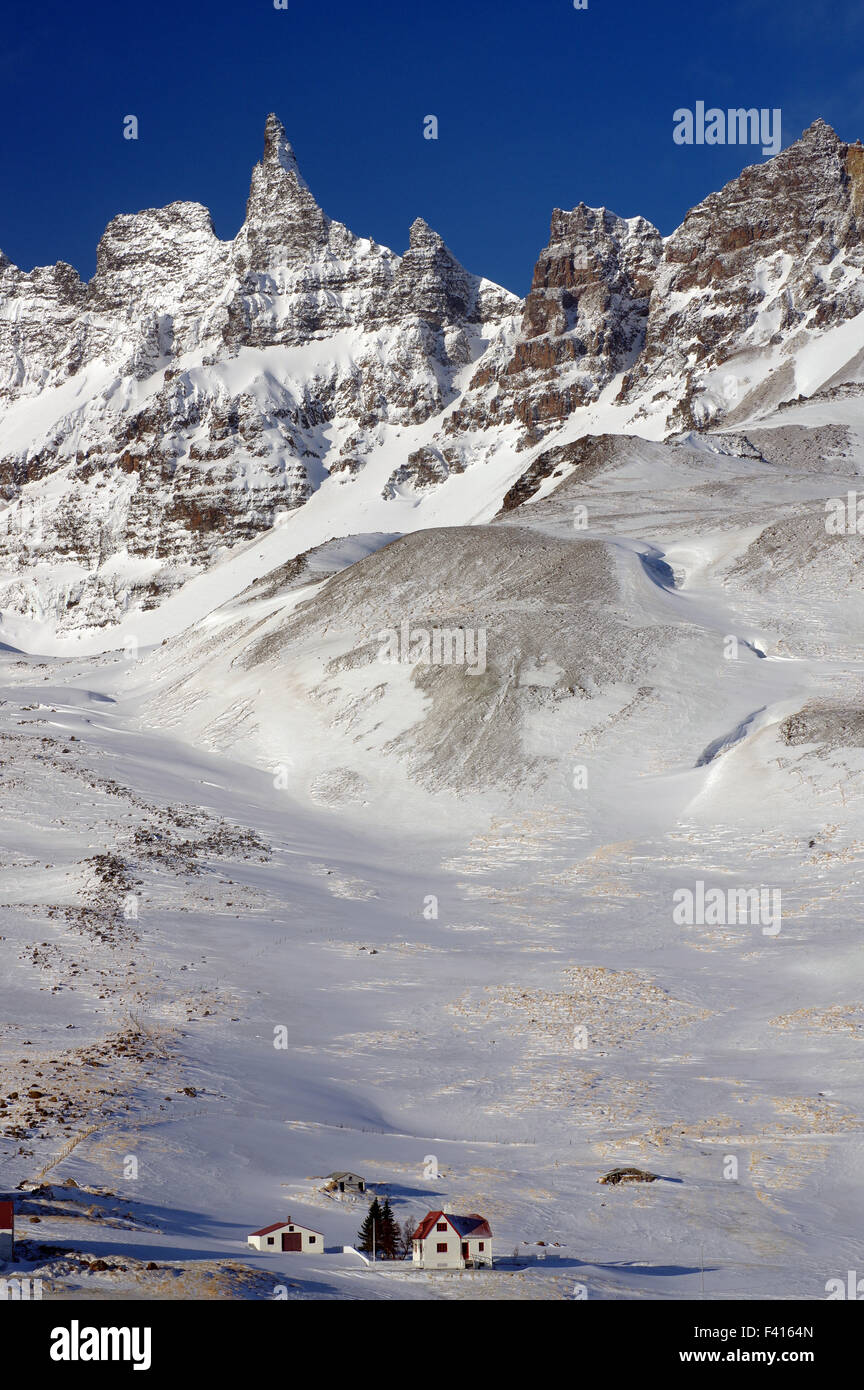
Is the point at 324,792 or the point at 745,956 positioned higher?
the point at 324,792

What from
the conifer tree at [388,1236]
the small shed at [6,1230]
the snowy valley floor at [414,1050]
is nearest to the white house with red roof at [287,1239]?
the snowy valley floor at [414,1050]

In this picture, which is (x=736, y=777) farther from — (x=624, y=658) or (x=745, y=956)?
(x=745, y=956)

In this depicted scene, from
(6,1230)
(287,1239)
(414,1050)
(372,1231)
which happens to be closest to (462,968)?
(414,1050)

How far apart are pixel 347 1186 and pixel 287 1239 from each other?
125 inches

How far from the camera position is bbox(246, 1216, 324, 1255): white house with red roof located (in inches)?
691

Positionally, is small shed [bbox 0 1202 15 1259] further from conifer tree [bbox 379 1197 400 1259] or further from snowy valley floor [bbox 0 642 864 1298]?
conifer tree [bbox 379 1197 400 1259]

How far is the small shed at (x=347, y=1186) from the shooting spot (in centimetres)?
2069

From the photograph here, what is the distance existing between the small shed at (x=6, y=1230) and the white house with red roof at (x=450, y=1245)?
5.34 m

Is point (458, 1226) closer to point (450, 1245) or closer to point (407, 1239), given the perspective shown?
point (450, 1245)

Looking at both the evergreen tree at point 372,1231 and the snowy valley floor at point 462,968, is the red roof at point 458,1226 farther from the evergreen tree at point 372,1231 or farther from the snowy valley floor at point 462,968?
the snowy valley floor at point 462,968

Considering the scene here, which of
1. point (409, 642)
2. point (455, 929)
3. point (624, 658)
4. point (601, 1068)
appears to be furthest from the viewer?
point (409, 642)

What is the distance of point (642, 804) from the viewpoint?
5719cm
